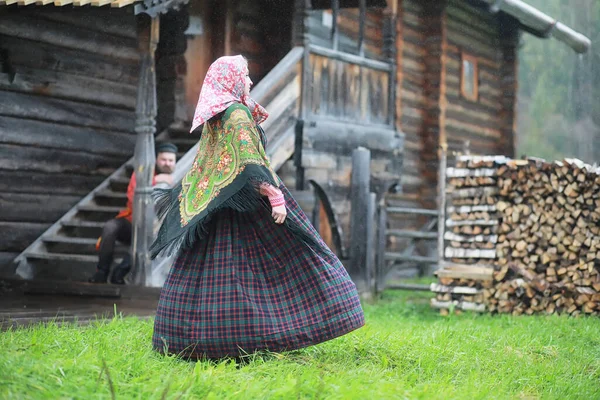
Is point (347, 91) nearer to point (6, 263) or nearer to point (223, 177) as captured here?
point (6, 263)

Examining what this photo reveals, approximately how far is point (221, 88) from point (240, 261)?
3.17 ft

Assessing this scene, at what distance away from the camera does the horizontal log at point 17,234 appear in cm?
820

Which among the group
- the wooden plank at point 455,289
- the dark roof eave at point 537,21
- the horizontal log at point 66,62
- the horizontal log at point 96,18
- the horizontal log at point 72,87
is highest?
the dark roof eave at point 537,21

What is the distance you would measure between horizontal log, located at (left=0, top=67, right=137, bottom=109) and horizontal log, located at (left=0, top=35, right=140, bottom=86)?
0.05m

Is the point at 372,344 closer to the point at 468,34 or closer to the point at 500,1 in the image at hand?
the point at 500,1

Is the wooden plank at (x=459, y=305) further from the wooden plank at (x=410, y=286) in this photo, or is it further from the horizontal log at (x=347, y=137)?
the horizontal log at (x=347, y=137)

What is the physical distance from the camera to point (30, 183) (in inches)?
331

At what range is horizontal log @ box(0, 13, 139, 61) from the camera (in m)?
7.99

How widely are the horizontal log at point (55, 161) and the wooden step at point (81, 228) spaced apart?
0.62 metres

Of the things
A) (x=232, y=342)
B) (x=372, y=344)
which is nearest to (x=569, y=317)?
(x=372, y=344)

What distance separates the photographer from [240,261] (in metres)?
4.36

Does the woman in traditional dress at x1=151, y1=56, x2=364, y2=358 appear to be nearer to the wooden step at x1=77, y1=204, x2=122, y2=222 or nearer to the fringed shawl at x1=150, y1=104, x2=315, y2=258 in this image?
the fringed shawl at x1=150, y1=104, x2=315, y2=258

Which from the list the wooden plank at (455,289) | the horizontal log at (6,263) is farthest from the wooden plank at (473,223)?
the horizontal log at (6,263)

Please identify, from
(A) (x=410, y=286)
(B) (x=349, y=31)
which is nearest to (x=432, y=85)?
(B) (x=349, y=31)
